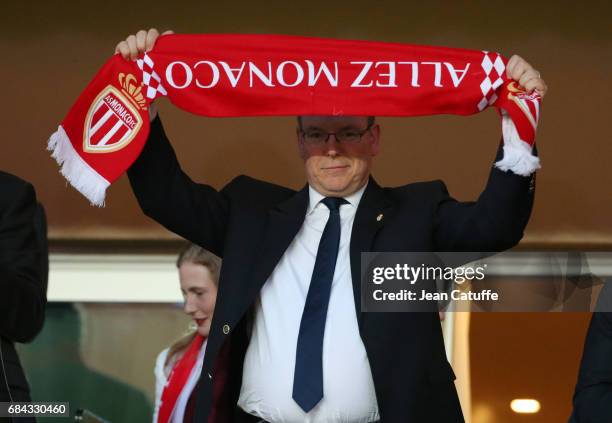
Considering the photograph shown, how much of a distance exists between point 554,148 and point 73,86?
182cm

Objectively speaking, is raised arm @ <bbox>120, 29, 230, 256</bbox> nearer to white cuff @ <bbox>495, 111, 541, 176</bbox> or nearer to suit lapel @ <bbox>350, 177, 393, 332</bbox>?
suit lapel @ <bbox>350, 177, 393, 332</bbox>

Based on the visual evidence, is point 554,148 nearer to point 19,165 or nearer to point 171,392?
point 171,392

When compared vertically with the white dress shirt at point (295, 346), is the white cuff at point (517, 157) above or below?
above

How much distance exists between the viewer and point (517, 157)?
2861 millimetres

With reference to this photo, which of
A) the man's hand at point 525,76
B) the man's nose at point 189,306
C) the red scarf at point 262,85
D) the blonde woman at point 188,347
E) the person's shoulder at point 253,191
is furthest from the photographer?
the man's nose at point 189,306

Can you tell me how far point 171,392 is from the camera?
4.07 m

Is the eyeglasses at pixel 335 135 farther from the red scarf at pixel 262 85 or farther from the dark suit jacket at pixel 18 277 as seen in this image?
the dark suit jacket at pixel 18 277

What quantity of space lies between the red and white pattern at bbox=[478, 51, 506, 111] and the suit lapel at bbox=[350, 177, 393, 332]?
0.34 m

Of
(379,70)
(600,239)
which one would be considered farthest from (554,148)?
(379,70)

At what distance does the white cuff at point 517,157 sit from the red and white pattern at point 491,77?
0.45 feet

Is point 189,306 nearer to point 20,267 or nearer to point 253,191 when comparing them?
point 253,191

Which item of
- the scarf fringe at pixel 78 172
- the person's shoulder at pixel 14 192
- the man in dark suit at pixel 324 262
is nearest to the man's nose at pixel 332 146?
the man in dark suit at pixel 324 262

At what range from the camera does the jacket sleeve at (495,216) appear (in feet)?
9.45

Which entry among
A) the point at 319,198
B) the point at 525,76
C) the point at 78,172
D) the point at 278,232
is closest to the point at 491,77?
the point at 525,76
